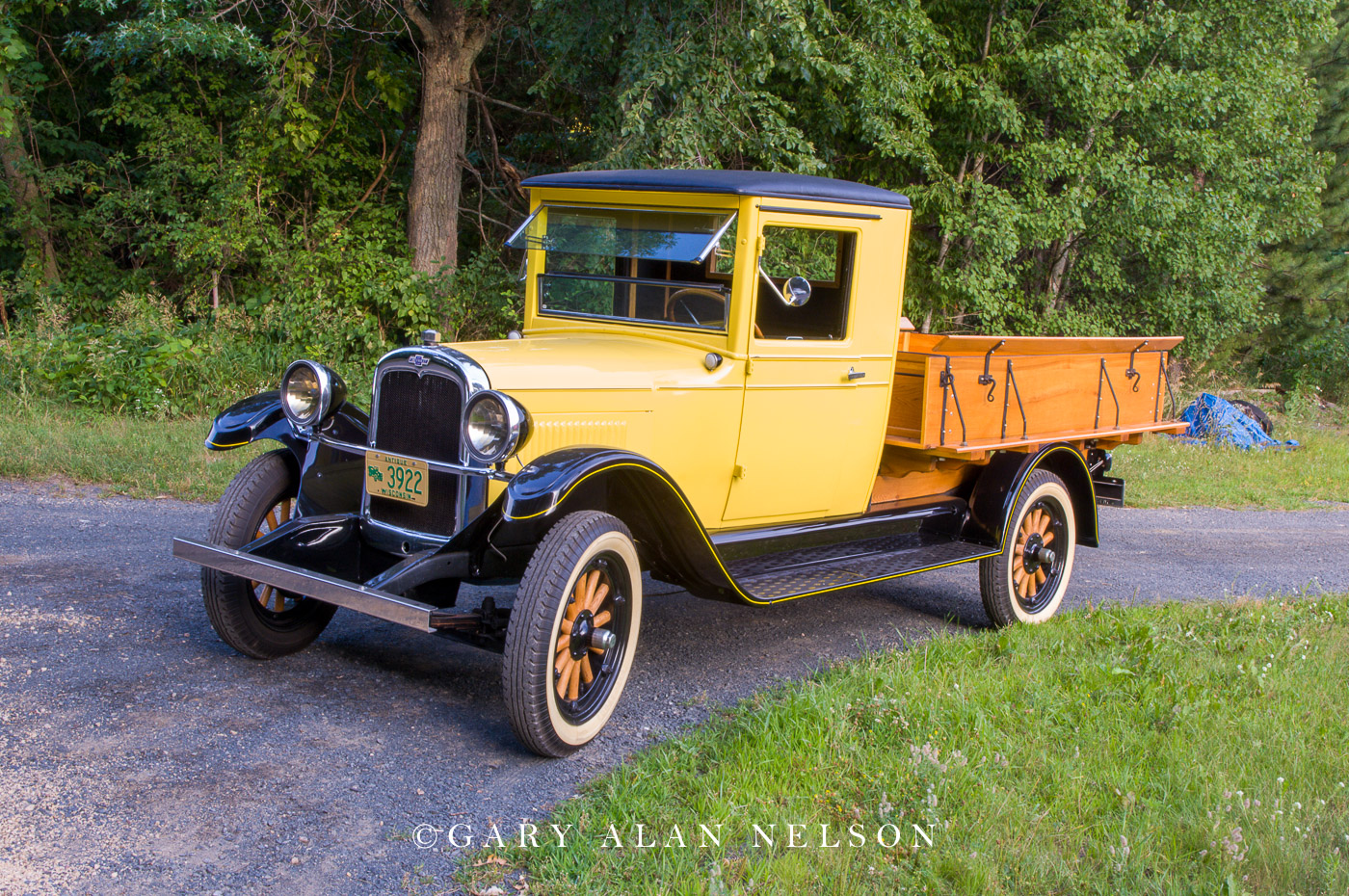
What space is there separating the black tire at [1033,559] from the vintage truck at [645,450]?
0.06ft

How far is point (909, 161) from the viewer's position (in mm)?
11352

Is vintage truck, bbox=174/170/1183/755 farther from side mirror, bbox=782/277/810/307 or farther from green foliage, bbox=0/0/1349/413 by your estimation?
green foliage, bbox=0/0/1349/413

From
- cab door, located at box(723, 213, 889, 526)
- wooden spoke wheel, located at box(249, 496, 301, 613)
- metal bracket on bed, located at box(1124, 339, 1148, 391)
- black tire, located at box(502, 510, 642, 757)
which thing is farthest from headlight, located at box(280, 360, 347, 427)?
metal bracket on bed, located at box(1124, 339, 1148, 391)

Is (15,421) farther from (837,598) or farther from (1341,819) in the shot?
(1341,819)

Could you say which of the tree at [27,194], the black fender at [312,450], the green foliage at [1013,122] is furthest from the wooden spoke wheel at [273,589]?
the tree at [27,194]

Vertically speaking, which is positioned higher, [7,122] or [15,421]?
[7,122]

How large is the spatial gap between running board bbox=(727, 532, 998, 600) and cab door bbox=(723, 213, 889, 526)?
192 mm

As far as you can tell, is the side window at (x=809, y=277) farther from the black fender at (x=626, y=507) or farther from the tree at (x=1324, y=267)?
the tree at (x=1324, y=267)

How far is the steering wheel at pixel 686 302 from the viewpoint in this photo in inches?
174

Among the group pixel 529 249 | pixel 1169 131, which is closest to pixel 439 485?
pixel 529 249

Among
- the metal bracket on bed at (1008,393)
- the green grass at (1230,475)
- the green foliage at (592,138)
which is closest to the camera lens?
the metal bracket on bed at (1008,393)

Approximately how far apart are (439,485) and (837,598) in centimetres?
272

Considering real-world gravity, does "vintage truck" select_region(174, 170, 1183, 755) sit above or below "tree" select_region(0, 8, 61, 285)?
below

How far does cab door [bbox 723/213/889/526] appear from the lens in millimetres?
4441
